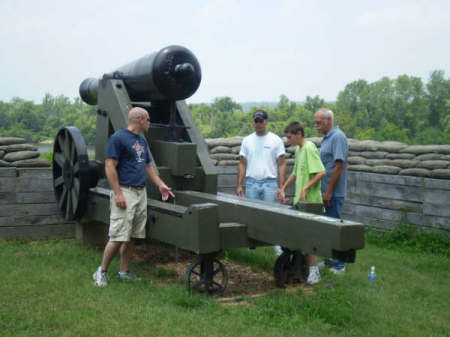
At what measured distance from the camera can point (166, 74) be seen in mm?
6738

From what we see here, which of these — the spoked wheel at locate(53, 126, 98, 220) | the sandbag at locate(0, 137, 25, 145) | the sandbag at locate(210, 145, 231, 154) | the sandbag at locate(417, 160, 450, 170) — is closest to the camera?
the spoked wheel at locate(53, 126, 98, 220)

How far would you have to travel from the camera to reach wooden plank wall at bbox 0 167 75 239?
8.01 meters

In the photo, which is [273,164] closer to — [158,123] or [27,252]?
[158,123]

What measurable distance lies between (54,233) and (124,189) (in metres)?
3.01

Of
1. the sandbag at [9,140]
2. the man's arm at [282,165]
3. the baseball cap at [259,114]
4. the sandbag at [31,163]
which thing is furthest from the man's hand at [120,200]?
the sandbag at [9,140]

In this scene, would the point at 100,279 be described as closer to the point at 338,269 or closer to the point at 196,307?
the point at 196,307

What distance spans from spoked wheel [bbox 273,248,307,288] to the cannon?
0.04 feet

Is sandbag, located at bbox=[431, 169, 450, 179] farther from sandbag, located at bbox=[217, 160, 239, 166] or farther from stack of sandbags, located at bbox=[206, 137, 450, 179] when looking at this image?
sandbag, located at bbox=[217, 160, 239, 166]

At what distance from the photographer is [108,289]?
18.1 ft

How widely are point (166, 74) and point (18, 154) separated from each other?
287cm

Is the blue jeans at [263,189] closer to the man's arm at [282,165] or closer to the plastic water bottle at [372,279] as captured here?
the man's arm at [282,165]

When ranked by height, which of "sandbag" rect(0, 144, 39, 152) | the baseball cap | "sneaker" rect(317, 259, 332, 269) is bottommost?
"sneaker" rect(317, 259, 332, 269)

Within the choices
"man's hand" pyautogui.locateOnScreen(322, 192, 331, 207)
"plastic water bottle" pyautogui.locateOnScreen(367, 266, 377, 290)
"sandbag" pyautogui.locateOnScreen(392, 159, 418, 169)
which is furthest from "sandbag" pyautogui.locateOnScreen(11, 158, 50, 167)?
"sandbag" pyautogui.locateOnScreen(392, 159, 418, 169)

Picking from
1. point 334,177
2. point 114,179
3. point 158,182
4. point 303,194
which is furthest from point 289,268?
point 114,179
